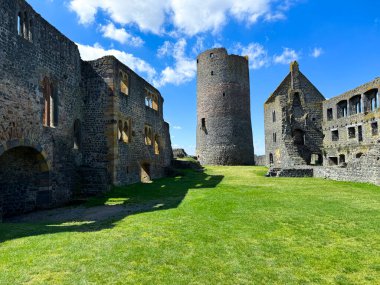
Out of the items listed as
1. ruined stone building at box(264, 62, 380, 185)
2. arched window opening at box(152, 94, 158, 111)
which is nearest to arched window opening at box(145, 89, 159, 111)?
arched window opening at box(152, 94, 158, 111)

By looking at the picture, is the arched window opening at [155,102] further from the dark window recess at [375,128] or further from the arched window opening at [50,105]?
the dark window recess at [375,128]

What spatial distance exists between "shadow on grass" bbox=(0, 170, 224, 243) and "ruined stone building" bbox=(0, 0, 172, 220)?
4.65ft

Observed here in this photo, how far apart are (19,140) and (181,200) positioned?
661 cm

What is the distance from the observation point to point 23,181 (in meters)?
13.1

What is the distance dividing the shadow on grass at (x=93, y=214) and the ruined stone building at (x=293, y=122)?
15.8 m

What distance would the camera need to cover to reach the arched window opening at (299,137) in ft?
95.7

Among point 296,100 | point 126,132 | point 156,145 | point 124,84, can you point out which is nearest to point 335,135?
point 296,100

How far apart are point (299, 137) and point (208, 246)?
25.2m

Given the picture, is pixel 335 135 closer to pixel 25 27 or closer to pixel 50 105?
pixel 50 105

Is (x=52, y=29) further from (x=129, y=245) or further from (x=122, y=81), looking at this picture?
(x=129, y=245)

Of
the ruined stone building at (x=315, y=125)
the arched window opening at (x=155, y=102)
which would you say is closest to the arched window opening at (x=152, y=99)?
the arched window opening at (x=155, y=102)

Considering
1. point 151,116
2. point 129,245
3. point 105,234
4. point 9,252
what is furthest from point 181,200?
point 151,116

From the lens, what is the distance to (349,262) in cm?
555

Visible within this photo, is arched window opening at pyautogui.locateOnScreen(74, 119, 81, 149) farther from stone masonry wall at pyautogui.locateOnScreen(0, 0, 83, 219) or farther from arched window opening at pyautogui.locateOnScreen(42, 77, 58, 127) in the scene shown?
arched window opening at pyautogui.locateOnScreen(42, 77, 58, 127)
